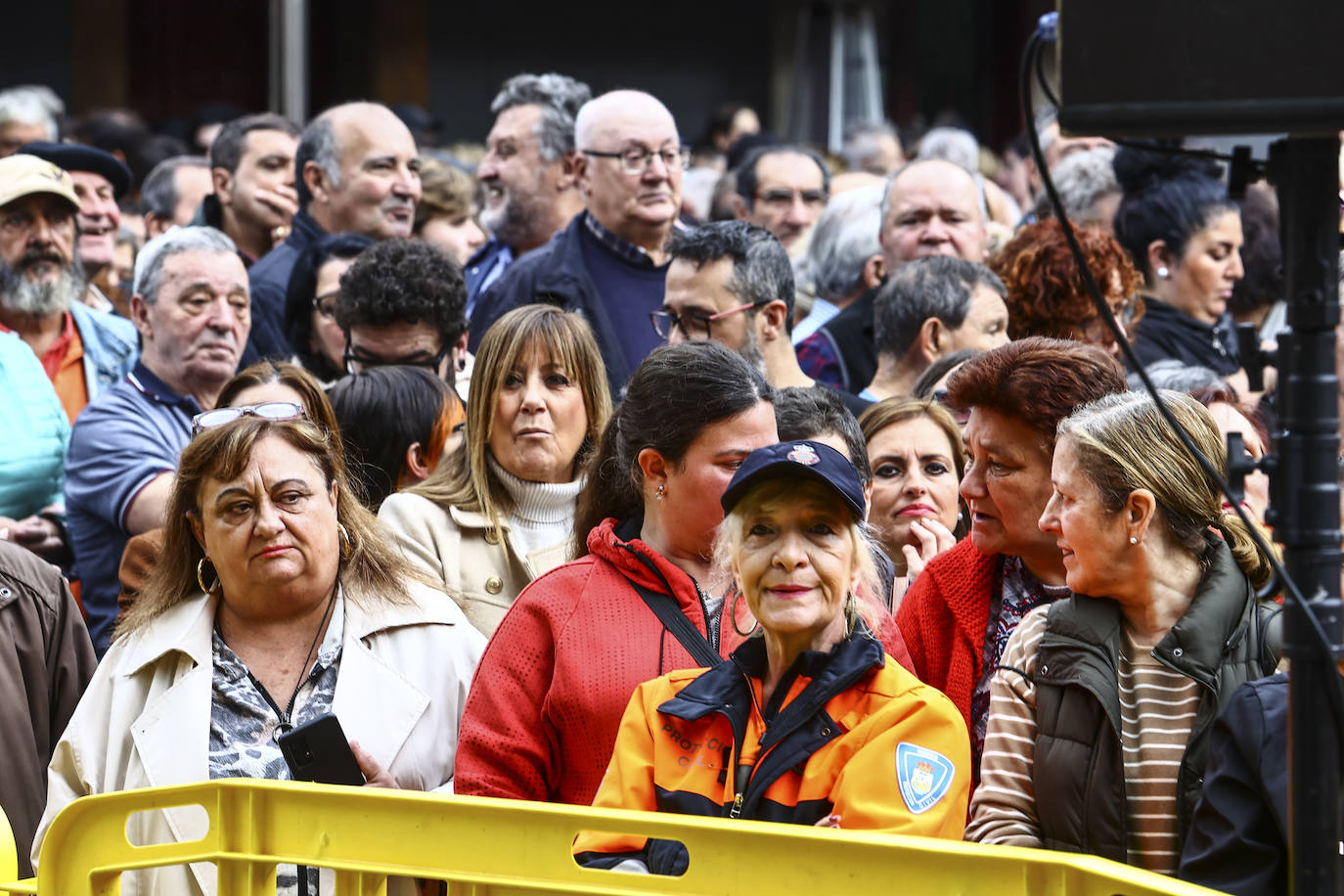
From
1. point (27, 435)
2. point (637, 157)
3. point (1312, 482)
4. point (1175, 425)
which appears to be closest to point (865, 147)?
point (637, 157)

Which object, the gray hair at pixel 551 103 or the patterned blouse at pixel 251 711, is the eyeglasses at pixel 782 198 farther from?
the patterned blouse at pixel 251 711

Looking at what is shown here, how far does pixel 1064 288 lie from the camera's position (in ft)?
15.8

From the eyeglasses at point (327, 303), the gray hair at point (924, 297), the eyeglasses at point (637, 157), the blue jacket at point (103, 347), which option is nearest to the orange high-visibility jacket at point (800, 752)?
the gray hair at point (924, 297)

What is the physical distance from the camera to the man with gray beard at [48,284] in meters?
5.52

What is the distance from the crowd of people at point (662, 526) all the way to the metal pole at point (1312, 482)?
6 cm

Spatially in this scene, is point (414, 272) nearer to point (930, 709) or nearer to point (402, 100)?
point (930, 709)

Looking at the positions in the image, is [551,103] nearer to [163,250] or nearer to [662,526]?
[163,250]

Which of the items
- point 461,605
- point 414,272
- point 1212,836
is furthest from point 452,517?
point 1212,836

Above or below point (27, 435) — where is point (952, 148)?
above

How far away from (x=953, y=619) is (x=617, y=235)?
2.68 m

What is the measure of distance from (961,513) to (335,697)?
1.72 m

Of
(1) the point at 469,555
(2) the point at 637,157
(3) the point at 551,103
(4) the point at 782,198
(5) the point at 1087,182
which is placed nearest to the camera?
(1) the point at 469,555

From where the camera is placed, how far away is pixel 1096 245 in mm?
4781

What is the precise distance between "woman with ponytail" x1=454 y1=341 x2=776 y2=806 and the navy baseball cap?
38cm
